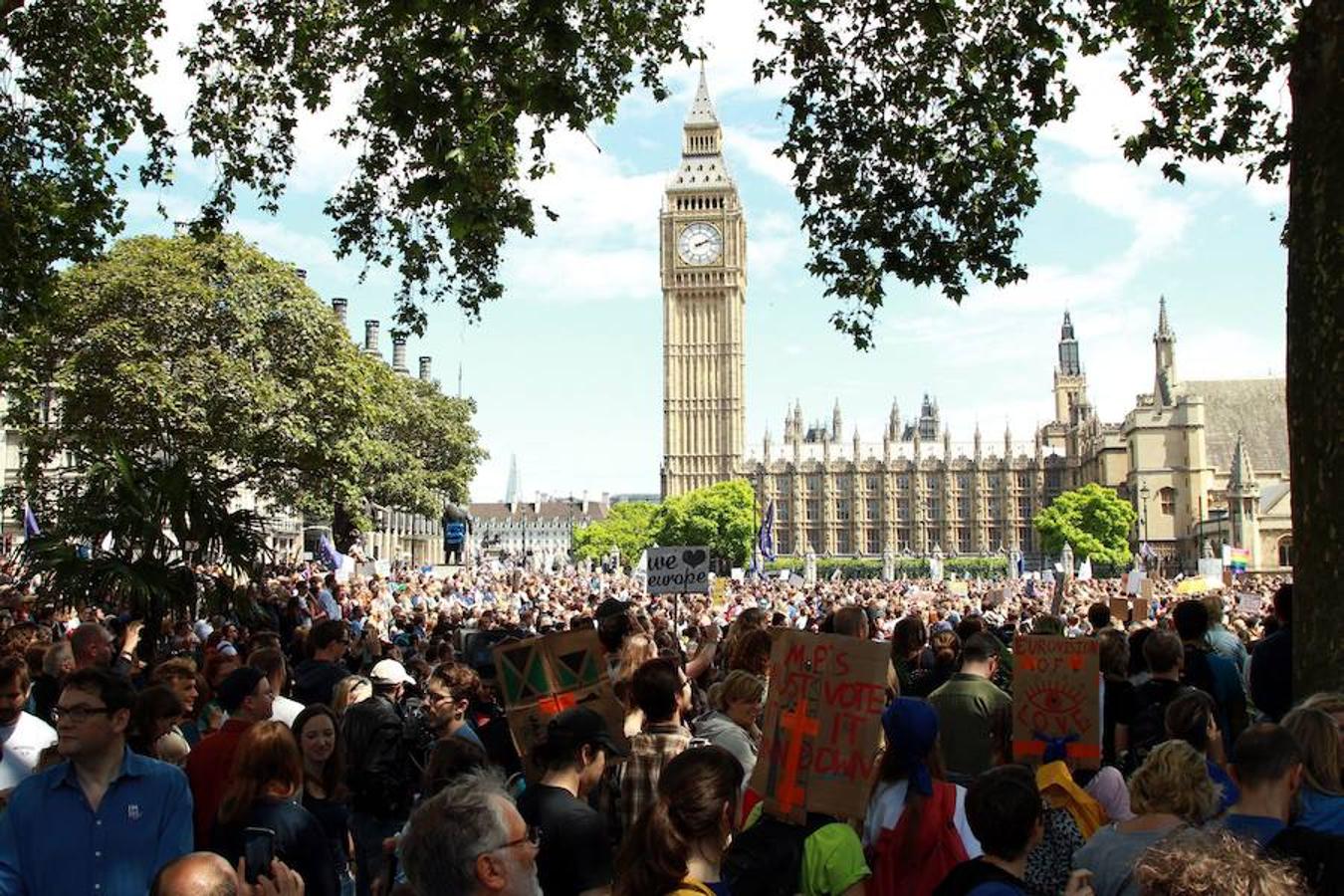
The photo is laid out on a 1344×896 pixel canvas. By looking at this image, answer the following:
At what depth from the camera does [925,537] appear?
409 ft

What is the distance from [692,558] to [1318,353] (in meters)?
7.55

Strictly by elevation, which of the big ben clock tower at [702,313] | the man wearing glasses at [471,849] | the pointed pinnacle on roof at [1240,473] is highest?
the big ben clock tower at [702,313]

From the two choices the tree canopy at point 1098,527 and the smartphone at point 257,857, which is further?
the tree canopy at point 1098,527

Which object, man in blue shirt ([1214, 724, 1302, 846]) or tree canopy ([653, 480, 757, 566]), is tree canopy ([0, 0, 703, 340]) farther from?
tree canopy ([653, 480, 757, 566])

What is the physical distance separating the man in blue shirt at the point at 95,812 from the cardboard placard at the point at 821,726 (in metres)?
2.01

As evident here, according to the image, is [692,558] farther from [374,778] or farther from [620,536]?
[620,536]

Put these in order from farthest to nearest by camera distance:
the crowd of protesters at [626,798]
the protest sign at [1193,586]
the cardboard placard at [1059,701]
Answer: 1. the protest sign at [1193,586]
2. the cardboard placard at [1059,701]
3. the crowd of protesters at [626,798]

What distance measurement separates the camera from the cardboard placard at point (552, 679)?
6.23 meters

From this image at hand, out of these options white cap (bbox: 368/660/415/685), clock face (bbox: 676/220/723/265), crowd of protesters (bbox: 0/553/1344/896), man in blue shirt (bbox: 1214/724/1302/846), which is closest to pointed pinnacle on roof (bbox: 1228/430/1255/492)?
clock face (bbox: 676/220/723/265)

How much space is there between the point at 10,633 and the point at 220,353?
21831mm

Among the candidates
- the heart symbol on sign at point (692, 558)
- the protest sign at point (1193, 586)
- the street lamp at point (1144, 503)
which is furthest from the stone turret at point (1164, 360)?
the heart symbol on sign at point (692, 558)

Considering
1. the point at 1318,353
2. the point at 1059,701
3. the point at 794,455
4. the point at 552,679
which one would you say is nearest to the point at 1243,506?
the point at 794,455

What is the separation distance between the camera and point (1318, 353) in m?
7.23

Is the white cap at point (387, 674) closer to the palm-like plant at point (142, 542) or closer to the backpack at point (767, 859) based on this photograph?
the backpack at point (767, 859)
